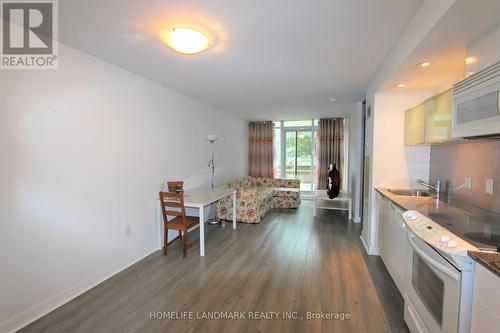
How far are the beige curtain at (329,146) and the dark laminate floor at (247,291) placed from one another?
12.0 ft

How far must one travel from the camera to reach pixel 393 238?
95.3 inches

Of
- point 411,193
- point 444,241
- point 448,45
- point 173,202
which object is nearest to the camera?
point 444,241

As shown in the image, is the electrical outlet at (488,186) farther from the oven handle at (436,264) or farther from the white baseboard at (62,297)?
the white baseboard at (62,297)

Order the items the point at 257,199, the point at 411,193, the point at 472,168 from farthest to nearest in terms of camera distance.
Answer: the point at 257,199
the point at 411,193
the point at 472,168

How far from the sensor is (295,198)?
19.7ft

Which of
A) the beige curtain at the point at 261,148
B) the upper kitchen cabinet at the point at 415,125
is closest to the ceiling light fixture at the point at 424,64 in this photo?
the upper kitchen cabinet at the point at 415,125

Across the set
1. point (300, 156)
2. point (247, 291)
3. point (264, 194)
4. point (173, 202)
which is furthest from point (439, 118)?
point (300, 156)

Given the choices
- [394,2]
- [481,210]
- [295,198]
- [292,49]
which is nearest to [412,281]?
[481,210]

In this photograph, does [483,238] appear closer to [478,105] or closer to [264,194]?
[478,105]

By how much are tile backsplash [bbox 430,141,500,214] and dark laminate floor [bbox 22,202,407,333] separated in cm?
114

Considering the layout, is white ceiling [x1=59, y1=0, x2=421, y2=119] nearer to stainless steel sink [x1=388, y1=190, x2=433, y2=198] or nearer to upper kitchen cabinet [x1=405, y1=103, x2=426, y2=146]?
upper kitchen cabinet [x1=405, y1=103, x2=426, y2=146]

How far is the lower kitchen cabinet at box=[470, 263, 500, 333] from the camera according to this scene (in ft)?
3.31

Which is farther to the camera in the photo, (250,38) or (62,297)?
(62,297)

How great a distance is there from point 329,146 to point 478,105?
5.82 m
